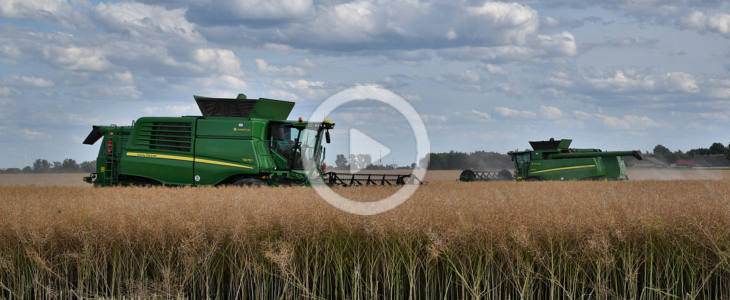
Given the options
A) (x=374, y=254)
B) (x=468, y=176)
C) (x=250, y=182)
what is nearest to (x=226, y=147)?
(x=250, y=182)

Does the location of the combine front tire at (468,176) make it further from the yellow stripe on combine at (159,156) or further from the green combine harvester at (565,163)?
the yellow stripe on combine at (159,156)

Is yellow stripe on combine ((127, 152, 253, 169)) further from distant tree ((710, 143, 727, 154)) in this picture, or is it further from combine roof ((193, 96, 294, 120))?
distant tree ((710, 143, 727, 154))

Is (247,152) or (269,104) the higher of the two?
(269,104)

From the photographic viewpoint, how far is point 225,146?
15.1 meters

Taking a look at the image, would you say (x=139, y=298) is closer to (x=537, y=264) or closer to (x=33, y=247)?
(x=33, y=247)

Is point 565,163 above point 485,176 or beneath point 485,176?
above

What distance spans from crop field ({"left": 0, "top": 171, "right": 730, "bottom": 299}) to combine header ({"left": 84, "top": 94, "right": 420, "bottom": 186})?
7.80 m

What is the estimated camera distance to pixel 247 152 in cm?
1485

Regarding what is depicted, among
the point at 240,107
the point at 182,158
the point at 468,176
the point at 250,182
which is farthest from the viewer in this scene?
the point at 468,176

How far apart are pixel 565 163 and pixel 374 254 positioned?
74.4ft

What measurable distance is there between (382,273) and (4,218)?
4.98 metres

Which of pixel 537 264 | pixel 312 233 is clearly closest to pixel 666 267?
pixel 537 264

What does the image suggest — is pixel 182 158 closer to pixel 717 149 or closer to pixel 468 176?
pixel 468 176

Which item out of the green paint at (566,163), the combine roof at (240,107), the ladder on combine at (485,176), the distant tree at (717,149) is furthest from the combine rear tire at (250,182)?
the distant tree at (717,149)
